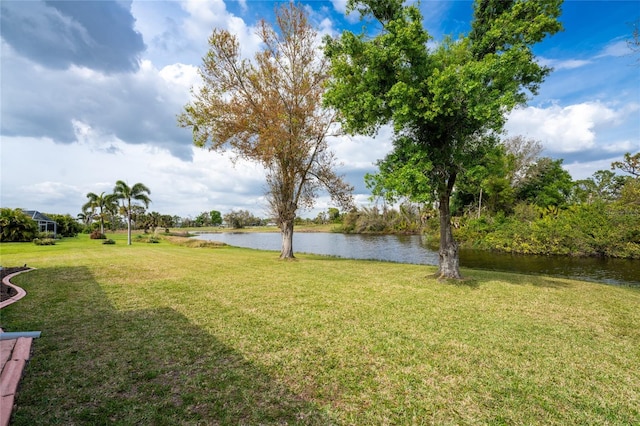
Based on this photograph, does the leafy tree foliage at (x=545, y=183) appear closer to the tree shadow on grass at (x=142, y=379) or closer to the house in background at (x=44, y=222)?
the tree shadow on grass at (x=142, y=379)

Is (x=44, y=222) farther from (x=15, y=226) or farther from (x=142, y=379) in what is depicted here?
(x=142, y=379)

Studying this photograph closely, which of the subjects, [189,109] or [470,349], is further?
[189,109]

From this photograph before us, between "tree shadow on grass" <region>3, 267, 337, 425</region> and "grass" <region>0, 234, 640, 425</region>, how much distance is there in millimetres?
20

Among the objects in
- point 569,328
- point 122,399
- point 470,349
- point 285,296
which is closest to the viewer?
point 122,399

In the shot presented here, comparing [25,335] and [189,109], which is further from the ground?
[189,109]

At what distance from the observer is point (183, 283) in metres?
9.42

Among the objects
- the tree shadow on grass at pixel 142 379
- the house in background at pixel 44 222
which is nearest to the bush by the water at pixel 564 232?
the tree shadow on grass at pixel 142 379

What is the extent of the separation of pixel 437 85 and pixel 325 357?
747 cm

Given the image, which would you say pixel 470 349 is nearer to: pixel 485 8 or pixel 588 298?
pixel 588 298

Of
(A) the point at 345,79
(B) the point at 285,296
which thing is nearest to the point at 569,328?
(B) the point at 285,296

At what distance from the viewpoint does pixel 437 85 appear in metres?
8.04

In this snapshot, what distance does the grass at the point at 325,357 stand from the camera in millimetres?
3064

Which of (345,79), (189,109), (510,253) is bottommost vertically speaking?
(510,253)

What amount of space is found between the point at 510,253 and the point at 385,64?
2600 centimetres
